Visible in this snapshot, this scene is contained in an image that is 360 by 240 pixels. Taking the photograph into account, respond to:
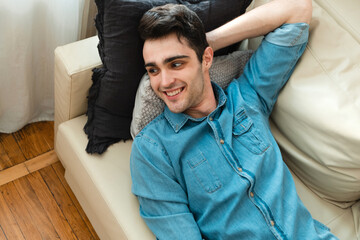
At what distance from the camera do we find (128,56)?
4.81 feet

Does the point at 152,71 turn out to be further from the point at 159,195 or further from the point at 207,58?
the point at 159,195

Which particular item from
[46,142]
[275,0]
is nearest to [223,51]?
[275,0]

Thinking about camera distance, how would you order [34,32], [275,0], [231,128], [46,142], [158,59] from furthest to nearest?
[46,142], [34,32], [275,0], [231,128], [158,59]

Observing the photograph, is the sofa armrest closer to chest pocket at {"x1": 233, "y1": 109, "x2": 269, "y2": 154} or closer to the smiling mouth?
the smiling mouth

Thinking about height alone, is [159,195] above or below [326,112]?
below

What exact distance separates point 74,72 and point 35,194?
0.69 metres

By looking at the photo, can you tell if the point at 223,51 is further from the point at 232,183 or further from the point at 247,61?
the point at 232,183

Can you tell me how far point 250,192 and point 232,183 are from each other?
7 centimetres

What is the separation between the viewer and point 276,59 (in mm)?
1558

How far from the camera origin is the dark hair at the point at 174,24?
137 cm

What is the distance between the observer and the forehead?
1.40 meters

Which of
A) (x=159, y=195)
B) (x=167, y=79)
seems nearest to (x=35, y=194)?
(x=159, y=195)

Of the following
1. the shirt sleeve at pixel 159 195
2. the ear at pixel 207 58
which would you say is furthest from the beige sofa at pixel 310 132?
the ear at pixel 207 58

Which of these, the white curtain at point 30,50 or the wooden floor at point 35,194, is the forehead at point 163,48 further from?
the wooden floor at point 35,194
